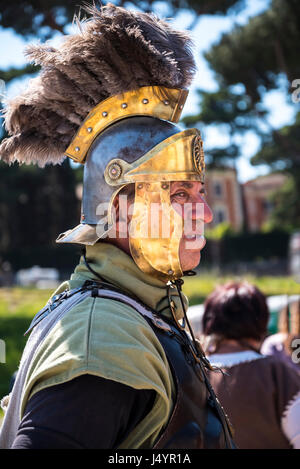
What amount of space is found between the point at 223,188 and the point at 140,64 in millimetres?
43765

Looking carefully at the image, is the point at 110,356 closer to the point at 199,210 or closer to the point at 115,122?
the point at 199,210

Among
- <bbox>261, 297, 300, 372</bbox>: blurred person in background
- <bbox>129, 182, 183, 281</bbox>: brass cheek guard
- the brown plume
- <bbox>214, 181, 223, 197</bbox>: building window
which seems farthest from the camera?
<bbox>214, 181, 223, 197</bbox>: building window

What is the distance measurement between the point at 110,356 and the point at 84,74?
1.14 metres

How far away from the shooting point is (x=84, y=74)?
80.1 inches

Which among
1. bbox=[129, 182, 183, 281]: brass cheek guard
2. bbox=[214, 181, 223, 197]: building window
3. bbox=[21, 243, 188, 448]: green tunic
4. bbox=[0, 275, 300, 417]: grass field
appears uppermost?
bbox=[214, 181, 223, 197]: building window

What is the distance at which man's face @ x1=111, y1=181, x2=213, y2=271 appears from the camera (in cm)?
195

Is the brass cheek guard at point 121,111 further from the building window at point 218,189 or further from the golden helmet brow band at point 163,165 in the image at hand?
the building window at point 218,189

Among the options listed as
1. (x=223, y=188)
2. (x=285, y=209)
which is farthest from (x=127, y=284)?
(x=223, y=188)

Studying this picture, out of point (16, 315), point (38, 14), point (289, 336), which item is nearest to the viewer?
point (289, 336)

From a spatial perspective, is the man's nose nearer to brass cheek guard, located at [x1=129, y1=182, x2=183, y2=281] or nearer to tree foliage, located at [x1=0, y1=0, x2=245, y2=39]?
brass cheek guard, located at [x1=129, y1=182, x2=183, y2=281]

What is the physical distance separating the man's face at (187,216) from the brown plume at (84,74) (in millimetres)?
428

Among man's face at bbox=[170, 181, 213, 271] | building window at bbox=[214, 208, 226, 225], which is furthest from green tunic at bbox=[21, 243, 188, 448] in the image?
building window at bbox=[214, 208, 226, 225]

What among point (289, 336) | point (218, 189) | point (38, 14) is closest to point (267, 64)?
point (38, 14)
